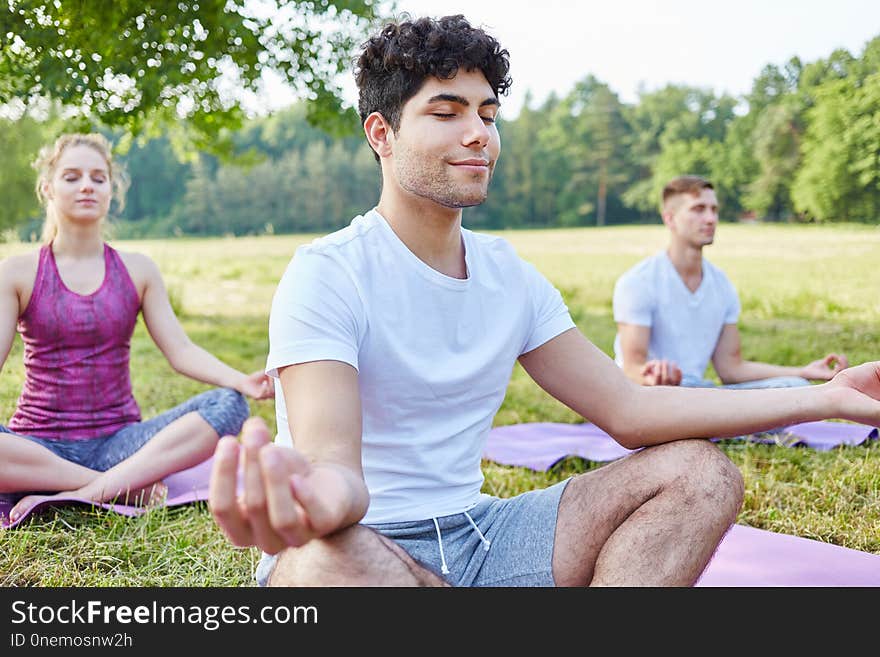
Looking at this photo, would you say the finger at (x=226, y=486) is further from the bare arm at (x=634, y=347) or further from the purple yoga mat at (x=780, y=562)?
the bare arm at (x=634, y=347)

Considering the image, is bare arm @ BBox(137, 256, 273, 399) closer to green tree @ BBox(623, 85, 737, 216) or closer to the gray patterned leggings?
the gray patterned leggings

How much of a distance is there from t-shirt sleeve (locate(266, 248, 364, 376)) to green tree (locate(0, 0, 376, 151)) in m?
2.92

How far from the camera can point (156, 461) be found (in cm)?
339

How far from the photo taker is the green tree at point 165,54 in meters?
4.19

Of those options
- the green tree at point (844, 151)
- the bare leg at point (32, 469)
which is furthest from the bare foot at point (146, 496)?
the green tree at point (844, 151)

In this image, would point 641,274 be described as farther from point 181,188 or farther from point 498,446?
point 181,188

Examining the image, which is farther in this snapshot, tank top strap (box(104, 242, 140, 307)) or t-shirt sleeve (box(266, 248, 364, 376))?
tank top strap (box(104, 242, 140, 307))

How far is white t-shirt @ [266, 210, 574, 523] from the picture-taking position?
1923 millimetres

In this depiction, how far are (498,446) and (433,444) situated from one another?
2.49 m

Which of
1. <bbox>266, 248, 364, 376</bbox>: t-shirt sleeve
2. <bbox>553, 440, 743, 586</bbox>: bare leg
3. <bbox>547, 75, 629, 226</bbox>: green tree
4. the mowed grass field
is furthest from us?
<bbox>547, 75, 629, 226</bbox>: green tree

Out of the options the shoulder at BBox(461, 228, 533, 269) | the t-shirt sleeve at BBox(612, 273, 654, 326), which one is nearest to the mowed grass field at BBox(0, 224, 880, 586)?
the t-shirt sleeve at BBox(612, 273, 654, 326)

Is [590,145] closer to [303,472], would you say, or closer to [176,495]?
[176,495]
